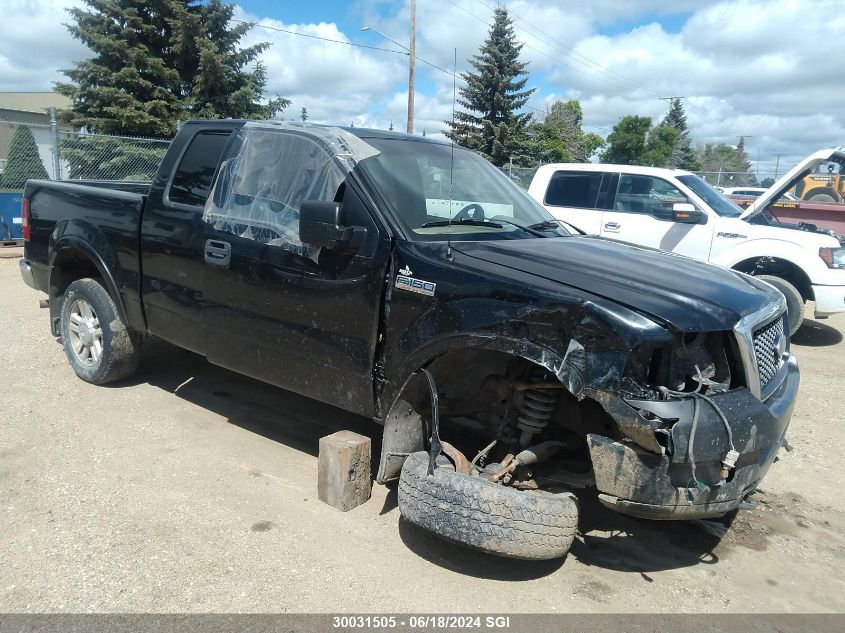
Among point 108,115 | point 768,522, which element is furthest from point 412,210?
point 108,115

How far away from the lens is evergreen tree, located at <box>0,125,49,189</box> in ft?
57.1

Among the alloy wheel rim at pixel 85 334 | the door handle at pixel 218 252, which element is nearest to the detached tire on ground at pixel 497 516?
the door handle at pixel 218 252

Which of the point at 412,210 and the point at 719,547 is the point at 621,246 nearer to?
the point at 412,210

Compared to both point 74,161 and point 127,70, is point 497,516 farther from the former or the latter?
point 127,70

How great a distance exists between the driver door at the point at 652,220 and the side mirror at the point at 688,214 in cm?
6

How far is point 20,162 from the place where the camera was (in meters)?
17.7

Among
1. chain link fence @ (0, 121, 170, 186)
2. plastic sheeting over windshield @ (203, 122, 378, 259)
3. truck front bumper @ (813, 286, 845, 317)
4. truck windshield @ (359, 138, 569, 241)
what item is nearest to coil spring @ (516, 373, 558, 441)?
truck windshield @ (359, 138, 569, 241)

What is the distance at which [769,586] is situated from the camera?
10.7 feet

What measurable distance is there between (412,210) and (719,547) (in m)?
2.48

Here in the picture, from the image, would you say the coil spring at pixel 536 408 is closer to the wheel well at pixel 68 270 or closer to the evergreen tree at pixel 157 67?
the wheel well at pixel 68 270

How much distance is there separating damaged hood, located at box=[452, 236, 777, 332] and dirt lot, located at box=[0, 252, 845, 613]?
1.36 meters

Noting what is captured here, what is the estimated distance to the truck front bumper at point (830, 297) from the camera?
25.7 ft

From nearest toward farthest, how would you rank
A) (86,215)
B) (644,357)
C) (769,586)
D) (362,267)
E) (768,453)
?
1. (644,357)
2. (768,453)
3. (769,586)
4. (362,267)
5. (86,215)

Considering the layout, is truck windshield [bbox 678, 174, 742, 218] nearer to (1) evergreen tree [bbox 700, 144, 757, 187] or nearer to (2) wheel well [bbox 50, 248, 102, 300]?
(2) wheel well [bbox 50, 248, 102, 300]
